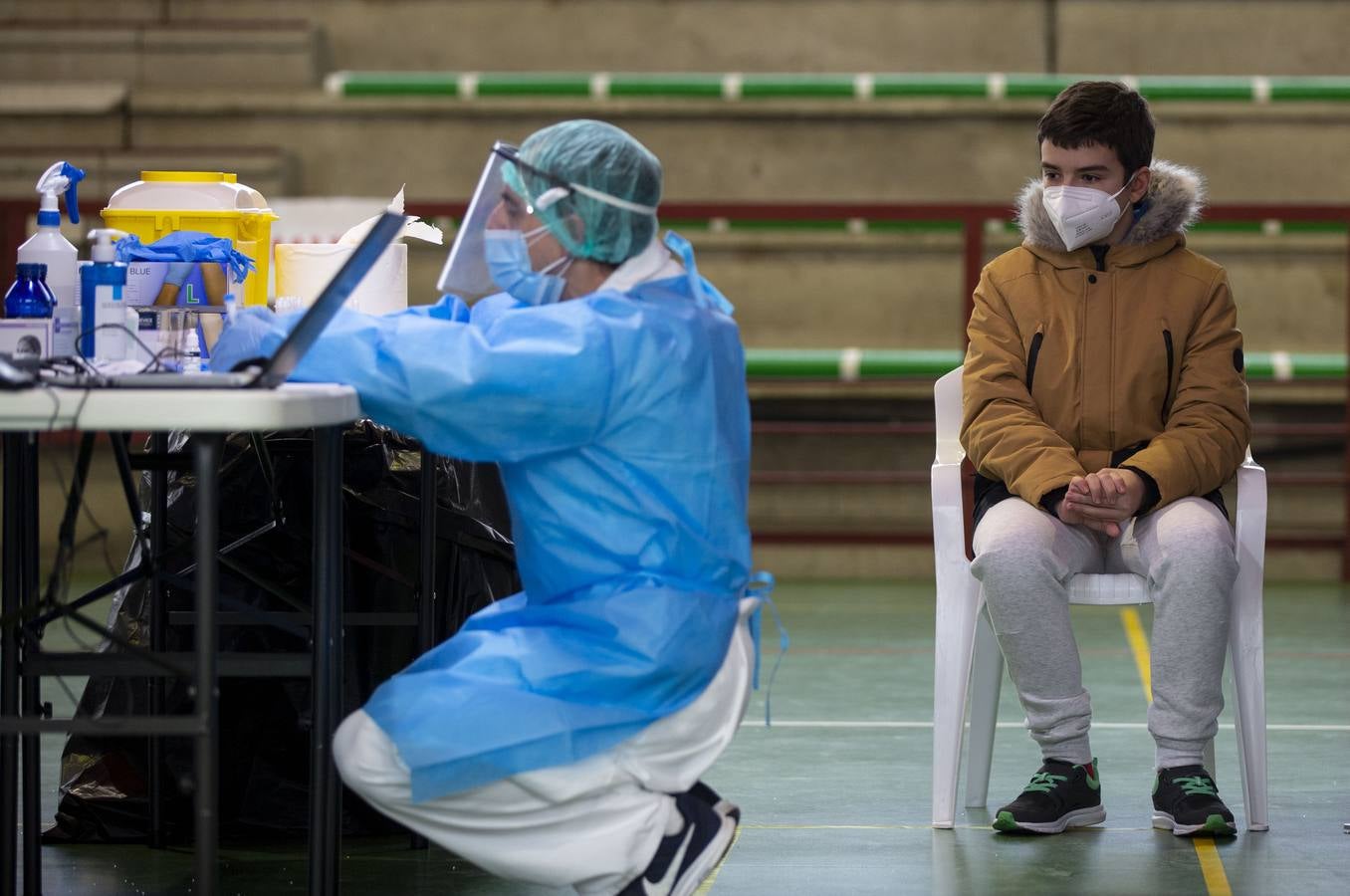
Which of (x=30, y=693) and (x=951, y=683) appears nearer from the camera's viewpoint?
(x=30, y=693)

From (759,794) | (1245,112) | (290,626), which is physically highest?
(1245,112)

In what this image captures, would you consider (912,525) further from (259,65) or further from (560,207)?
(560,207)

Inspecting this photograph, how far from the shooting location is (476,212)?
2.23 metres

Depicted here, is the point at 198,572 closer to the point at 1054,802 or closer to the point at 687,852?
the point at 687,852

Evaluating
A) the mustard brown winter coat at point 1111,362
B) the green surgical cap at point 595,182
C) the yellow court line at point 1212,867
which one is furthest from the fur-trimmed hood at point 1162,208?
the green surgical cap at point 595,182

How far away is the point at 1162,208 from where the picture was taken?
9.82ft

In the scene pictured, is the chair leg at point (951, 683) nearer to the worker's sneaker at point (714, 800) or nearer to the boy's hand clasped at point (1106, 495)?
the boy's hand clasped at point (1106, 495)

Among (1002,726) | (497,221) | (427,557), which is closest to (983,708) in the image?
(1002,726)

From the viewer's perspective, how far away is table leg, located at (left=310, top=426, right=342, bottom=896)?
7.56 feet

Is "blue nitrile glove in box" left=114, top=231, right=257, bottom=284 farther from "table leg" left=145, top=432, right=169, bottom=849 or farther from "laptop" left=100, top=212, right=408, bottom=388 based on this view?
"laptop" left=100, top=212, right=408, bottom=388

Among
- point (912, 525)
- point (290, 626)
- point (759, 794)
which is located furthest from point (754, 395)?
point (290, 626)

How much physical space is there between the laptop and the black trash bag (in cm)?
79

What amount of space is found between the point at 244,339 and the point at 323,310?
0.53 feet

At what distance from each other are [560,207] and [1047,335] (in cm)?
108
